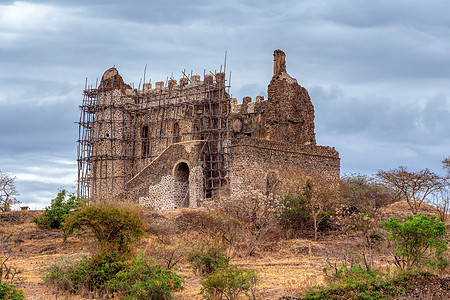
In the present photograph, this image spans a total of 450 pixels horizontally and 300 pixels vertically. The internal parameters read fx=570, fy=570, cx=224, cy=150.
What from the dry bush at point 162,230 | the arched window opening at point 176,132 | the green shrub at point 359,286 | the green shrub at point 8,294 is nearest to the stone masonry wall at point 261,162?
the dry bush at point 162,230

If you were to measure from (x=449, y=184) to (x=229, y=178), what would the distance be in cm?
1193

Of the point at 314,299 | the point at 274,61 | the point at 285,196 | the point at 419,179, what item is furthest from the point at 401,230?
the point at 274,61

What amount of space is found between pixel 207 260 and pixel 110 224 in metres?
2.98

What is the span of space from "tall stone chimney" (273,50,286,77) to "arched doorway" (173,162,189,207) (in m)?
8.34

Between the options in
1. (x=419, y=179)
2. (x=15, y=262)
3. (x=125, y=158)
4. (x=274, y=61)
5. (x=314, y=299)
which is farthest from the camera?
(x=125, y=158)

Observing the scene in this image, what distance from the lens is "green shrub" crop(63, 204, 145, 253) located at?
15.8 metres

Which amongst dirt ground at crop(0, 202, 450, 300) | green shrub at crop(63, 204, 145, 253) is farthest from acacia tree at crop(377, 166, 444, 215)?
green shrub at crop(63, 204, 145, 253)

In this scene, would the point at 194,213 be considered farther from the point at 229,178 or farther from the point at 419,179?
the point at 419,179

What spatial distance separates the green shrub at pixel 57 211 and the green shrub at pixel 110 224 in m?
11.4

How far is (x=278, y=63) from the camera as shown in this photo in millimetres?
36094

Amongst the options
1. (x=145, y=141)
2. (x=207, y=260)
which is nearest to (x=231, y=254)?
(x=207, y=260)

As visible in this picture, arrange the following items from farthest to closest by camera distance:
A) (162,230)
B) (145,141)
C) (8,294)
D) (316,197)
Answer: (145,141)
(316,197)
(162,230)
(8,294)

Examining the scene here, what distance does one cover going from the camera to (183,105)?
3828cm

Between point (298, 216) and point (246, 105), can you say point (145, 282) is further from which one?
point (246, 105)
